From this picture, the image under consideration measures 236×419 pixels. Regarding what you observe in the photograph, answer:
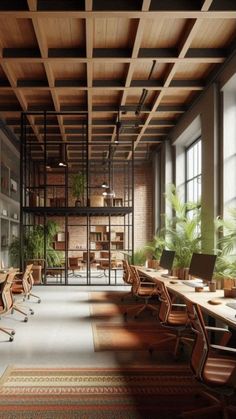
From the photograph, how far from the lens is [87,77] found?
8531mm

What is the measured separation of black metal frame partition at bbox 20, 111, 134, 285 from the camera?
1197cm

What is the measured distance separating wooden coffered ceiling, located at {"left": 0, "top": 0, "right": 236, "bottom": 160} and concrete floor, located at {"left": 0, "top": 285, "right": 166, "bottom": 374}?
434 centimetres

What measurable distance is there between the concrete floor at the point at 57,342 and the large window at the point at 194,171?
4.29 meters

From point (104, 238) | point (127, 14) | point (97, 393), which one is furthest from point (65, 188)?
point (97, 393)

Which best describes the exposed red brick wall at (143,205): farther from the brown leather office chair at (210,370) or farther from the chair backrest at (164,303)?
the brown leather office chair at (210,370)

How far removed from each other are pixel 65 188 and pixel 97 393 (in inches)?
380

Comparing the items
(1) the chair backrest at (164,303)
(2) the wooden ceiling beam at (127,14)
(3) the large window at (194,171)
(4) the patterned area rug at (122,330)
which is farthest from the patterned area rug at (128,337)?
(3) the large window at (194,171)

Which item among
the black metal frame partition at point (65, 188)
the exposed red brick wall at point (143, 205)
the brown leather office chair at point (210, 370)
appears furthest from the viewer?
the exposed red brick wall at point (143, 205)

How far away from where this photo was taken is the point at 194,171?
11.9 meters

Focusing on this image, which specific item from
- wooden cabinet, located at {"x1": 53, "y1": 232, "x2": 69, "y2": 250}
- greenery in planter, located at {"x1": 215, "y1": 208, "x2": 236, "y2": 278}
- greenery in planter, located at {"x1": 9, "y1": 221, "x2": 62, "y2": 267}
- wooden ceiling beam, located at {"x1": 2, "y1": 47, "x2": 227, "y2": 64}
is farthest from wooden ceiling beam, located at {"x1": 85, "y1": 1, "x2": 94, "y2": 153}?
wooden cabinet, located at {"x1": 53, "y1": 232, "x2": 69, "y2": 250}

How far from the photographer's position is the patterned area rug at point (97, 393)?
3.63 metres

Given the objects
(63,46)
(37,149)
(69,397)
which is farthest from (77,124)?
(69,397)

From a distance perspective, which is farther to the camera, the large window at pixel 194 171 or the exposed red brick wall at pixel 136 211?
the exposed red brick wall at pixel 136 211

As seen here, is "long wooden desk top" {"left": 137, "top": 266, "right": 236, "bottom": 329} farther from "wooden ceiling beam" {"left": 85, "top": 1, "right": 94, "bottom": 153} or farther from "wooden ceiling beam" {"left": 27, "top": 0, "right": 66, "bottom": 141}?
"wooden ceiling beam" {"left": 27, "top": 0, "right": 66, "bottom": 141}
